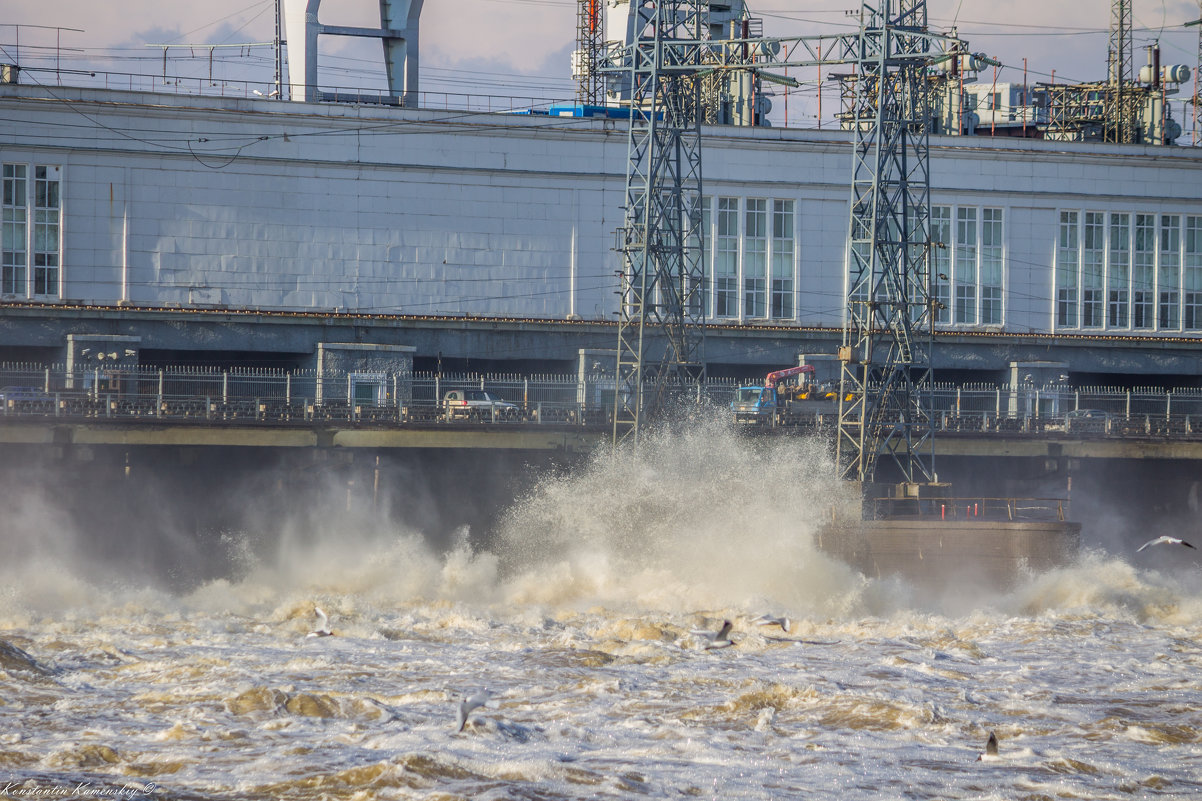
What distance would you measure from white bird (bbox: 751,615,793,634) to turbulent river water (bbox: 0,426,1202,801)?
0.16 meters

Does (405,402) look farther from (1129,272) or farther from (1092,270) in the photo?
(1129,272)

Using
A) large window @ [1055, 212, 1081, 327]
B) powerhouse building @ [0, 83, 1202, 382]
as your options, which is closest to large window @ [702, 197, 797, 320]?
powerhouse building @ [0, 83, 1202, 382]

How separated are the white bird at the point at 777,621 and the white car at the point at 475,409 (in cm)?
1432

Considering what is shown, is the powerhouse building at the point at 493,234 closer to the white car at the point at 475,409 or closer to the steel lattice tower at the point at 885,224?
the white car at the point at 475,409

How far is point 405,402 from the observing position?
5097 cm

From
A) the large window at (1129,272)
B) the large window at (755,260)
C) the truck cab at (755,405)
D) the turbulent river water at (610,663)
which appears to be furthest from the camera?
the large window at (1129,272)

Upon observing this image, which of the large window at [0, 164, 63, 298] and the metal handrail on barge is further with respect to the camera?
the large window at [0, 164, 63, 298]

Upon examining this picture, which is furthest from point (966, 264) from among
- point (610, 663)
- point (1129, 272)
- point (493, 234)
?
point (610, 663)

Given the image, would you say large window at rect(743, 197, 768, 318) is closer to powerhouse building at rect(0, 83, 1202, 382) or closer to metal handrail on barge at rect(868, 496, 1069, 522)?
powerhouse building at rect(0, 83, 1202, 382)

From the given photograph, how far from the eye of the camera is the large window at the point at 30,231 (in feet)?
197

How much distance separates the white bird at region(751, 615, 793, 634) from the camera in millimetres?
37688

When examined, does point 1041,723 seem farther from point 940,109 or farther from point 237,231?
point 940,109

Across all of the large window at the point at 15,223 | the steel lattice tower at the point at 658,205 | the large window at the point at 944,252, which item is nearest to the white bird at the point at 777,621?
the steel lattice tower at the point at 658,205

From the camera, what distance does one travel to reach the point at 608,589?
4250 centimetres
